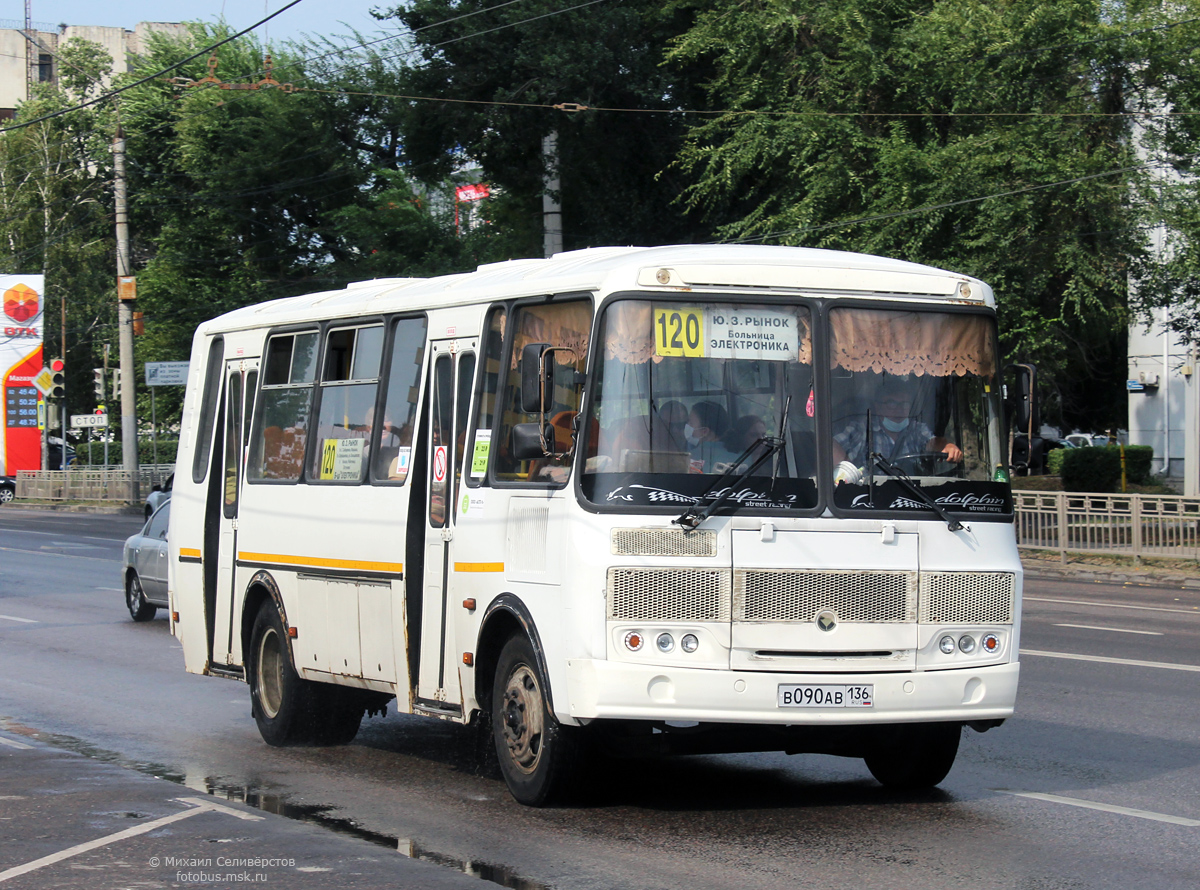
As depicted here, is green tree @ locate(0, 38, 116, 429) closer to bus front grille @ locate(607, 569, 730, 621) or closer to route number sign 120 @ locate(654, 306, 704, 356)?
route number sign 120 @ locate(654, 306, 704, 356)

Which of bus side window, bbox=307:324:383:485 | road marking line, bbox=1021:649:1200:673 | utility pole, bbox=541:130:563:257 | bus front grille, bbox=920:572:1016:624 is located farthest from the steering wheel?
utility pole, bbox=541:130:563:257

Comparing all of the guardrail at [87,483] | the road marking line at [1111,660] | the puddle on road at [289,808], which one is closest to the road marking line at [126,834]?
the puddle on road at [289,808]

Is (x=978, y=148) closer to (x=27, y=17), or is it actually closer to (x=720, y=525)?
(x=720, y=525)

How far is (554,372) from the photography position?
7816 millimetres

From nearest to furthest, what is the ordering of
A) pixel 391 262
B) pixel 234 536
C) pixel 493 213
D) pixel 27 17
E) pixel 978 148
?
1. pixel 234 536
2. pixel 978 148
3. pixel 391 262
4. pixel 493 213
5. pixel 27 17

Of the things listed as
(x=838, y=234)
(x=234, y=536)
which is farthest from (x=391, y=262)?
(x=234, y=536)

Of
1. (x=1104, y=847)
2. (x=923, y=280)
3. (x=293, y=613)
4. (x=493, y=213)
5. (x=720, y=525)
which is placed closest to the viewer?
(x=1104, y=847)

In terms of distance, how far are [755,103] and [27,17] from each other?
299 feet

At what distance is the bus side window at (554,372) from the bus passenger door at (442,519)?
1.42ft

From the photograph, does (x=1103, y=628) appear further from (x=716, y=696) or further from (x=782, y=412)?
(x=716, y=696)

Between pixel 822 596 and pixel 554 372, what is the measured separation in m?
1.62

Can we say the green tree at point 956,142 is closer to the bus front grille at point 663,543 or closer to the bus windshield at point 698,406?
the bus windshield at point 698,406

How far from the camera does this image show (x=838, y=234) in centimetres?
2881

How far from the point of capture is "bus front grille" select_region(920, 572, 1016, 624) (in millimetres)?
7902
